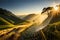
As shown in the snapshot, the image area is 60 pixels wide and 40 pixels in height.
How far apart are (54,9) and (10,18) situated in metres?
1.07

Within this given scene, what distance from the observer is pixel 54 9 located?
12.3 feet

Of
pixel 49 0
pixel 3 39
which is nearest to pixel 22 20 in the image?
pixel 3 39

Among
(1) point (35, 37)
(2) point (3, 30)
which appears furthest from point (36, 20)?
(2) point (3, 30)

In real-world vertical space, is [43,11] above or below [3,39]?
above

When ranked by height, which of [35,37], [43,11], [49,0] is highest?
[49,0]

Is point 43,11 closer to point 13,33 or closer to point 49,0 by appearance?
point 49,0

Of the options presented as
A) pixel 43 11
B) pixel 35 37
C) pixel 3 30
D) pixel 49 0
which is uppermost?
pixel 49 0

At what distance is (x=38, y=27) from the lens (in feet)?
11.9

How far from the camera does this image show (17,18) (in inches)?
142

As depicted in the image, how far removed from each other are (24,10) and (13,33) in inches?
24.1

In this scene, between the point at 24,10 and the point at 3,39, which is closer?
the point at 3,39

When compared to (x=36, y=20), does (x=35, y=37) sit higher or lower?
lower

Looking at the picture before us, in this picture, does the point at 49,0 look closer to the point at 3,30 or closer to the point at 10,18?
the point at 10,18

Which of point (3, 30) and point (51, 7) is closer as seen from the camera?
point (3, 30)
